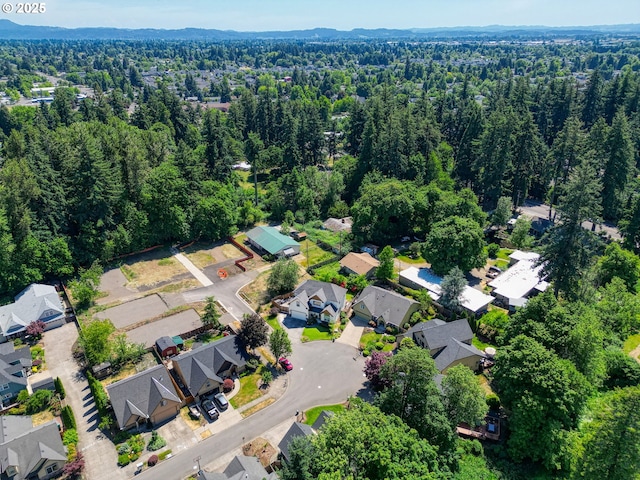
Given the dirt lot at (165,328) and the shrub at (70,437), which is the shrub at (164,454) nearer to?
the shrub at (70,437)

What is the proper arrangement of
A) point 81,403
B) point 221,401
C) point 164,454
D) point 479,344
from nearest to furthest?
point 164,454, point 221,401, point 81,403, point 479,344

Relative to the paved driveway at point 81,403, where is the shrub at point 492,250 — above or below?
above

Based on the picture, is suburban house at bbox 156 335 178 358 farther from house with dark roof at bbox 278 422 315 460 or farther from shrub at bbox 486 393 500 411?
shrub at bbox 486 393 500 411

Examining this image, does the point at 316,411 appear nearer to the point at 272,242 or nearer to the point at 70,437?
the point at 70,437

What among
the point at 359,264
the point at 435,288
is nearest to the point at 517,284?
the point at 435,288

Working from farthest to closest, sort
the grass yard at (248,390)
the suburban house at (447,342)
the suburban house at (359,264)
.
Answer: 1. the suburban house at (359,264)
2. the suburban house at (447,342)
3. the grass yard at (248,390)

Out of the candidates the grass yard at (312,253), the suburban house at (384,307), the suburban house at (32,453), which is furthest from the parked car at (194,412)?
the grass yard at (312,253)

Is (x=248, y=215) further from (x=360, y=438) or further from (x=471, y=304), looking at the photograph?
(x=360, y=438)

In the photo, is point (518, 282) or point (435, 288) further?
point (518, 282)
